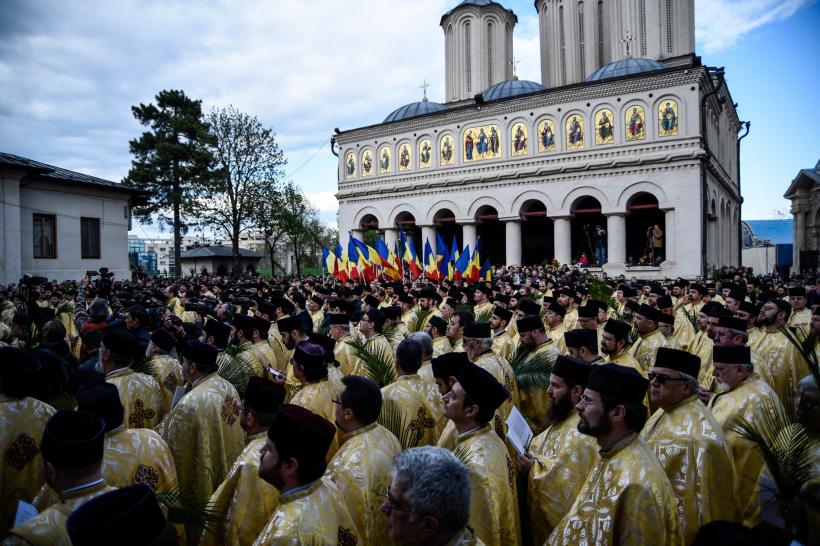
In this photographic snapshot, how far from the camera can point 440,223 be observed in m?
37.5

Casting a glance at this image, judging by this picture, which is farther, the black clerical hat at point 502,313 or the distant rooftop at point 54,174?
the distant rooftop at point 54,174

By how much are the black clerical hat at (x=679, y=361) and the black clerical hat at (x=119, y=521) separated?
131 inches

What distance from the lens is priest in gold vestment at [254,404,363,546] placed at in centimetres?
274

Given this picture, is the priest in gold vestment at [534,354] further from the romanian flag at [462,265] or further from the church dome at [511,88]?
the church dome at [511,88]

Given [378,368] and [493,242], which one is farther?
[493,242]

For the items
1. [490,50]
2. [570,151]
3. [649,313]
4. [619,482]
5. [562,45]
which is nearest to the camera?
[619,482]

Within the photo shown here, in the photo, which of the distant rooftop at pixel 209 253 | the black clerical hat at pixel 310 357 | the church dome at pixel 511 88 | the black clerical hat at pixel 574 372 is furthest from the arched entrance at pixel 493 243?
the black clerical hat at pixel 574 372

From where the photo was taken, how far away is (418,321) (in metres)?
10.3

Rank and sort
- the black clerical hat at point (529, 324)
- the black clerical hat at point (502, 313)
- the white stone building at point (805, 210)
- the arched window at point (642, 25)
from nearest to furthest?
1. the black clerical hat at point (529, 324)
2. the black clerical hat at point (502, 313)
3. the white stone building at point (805, 210)
4. the arched window at point (642, 25)

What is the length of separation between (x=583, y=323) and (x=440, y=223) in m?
29.9

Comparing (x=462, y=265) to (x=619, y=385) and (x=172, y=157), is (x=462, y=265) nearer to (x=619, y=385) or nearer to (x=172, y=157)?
(x=619, y=385)

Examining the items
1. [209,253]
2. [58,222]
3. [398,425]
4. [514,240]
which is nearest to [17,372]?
[398,425]

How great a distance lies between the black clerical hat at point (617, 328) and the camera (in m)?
6.38

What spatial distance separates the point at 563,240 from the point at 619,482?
30236 mm
